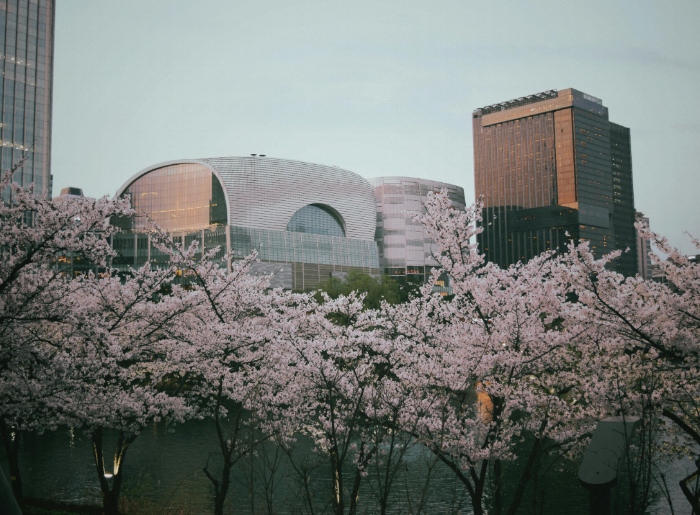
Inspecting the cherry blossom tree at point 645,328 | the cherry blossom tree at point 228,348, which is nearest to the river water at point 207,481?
the cherry blossom tree at point 228,348

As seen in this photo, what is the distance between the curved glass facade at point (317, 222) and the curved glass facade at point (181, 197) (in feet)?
50.5

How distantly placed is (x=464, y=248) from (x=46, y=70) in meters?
130

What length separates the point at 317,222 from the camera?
116 metres

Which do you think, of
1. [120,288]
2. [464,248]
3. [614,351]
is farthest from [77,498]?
[614,351]

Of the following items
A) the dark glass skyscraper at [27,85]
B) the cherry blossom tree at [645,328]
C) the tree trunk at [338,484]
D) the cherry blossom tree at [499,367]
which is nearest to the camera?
the cherry blossom tree at [645,328]

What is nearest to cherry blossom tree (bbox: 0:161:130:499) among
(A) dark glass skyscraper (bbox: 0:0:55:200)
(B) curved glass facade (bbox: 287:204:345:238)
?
(B) curved glass facade (bbox: 287:204:345:238)

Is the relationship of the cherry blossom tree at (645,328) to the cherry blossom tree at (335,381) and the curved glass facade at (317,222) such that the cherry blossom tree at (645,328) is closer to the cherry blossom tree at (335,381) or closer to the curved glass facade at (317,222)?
the cherry blossom tree at (335,381)

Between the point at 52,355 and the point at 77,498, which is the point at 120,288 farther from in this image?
the point at 77,498

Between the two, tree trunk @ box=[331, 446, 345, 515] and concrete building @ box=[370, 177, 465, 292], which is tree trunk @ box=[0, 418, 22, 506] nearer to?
tree trunk @ box=[331, 446, 345, 515]

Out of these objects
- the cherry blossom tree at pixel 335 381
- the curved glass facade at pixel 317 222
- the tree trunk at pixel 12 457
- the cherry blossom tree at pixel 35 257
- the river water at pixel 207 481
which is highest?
the curved glass facade at pixel 317 222

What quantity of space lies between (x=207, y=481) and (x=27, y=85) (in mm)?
118923

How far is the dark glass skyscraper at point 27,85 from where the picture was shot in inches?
4456


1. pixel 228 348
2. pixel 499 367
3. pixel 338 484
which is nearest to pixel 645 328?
pixel 499 367

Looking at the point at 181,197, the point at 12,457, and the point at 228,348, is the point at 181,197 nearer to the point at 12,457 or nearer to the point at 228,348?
the point at 228,348
